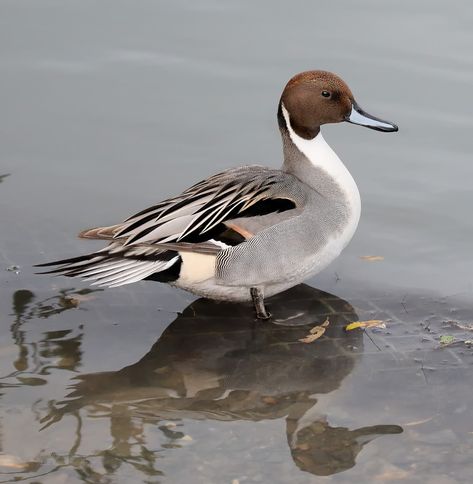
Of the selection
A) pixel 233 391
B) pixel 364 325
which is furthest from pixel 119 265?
pixel 364 325

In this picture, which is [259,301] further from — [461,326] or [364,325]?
[461,326]

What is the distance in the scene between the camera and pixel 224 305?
18.1 ft

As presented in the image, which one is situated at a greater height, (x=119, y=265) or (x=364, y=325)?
(x=119, y=265)

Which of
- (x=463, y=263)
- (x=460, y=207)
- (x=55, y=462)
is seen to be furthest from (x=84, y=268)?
(x=460, y=207)

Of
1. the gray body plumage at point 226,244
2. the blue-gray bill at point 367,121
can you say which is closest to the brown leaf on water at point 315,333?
the gray body plumage at point 226,244

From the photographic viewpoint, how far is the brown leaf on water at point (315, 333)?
5.09 meters

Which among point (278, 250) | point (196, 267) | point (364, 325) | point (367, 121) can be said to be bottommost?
point (364, 325)

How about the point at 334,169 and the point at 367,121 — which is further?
the point at 367,121

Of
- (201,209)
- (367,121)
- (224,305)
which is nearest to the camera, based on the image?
(201,209)

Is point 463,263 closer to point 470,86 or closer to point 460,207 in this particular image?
point 460,207

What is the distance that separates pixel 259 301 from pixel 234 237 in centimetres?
36

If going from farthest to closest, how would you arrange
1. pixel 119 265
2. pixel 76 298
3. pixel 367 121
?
1. pixel 367 121
2. pixel 76 298
3. pixel 119 265

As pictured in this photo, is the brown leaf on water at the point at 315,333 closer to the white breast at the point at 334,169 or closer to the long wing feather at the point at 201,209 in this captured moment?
the white breast at the point at 334,169

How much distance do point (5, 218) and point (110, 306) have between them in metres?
1.17
